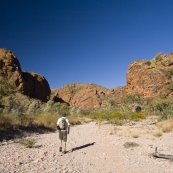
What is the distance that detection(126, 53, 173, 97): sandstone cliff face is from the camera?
86.1 m

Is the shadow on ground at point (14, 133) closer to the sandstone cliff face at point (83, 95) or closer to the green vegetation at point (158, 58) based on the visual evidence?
the green vegetation at point (158, 58)

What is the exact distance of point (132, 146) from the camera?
38.9 feet

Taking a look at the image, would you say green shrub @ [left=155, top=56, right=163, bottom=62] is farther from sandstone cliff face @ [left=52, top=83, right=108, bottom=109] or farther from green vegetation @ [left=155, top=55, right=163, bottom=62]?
sandstone cliff face @ [left=52, top=83, right=108, bottom=109]

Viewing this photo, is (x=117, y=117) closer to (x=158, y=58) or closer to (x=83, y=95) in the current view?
(x=158, y=58)

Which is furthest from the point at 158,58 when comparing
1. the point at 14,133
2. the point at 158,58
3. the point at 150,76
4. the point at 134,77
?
the point at 14,133

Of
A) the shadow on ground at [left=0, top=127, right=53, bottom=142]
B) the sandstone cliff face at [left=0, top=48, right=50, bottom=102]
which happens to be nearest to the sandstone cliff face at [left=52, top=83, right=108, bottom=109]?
the sandstone cliff face at [left=0, top=48, right=50, bottom=102]

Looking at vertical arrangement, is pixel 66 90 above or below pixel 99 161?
above

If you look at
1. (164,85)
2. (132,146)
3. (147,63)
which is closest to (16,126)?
(132,146)

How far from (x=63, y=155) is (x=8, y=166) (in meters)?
2.79

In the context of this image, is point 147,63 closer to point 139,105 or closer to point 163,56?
point 163,56

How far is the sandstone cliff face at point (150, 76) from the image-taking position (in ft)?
282

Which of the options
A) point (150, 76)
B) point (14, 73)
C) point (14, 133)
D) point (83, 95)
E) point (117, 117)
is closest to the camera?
point (14, 133)

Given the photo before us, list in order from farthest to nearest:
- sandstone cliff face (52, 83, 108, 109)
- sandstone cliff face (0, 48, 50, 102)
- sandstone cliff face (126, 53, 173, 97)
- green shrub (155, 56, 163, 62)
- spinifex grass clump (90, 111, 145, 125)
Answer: sandstone cliff face (52, 83, 108, 109) → green shrub (155, 56, 163, 62) → sandstone cliff face (126, 53, 173, 97) → sandstone cliff face (0, 48, 50, 102) → spinifex grass clump (90, 111, 145, 125)

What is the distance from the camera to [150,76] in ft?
297
